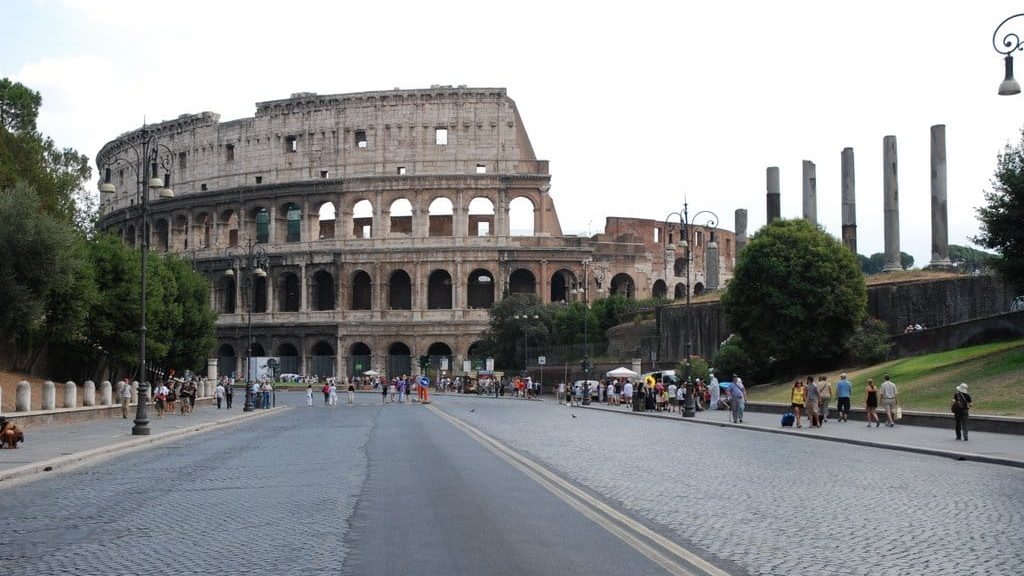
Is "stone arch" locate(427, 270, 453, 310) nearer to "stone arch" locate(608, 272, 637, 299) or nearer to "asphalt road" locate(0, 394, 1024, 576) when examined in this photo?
"stone arch" locate(608, 272, 637, 299)

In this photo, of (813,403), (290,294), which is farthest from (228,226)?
(813,403)

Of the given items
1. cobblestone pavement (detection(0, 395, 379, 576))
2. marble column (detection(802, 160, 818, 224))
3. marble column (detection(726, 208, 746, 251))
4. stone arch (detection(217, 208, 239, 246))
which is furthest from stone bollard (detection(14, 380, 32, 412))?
stone arch (detection(217, 208, 239, 246))

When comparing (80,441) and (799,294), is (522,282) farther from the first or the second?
(80,441)

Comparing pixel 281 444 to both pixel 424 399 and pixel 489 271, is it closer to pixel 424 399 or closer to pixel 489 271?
pixel 424 399

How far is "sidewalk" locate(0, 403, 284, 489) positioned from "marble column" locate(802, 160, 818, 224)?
34057 millimetres

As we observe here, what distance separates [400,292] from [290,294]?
9569 millimetres

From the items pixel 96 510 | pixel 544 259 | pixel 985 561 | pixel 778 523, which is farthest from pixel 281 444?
pixel 544 259

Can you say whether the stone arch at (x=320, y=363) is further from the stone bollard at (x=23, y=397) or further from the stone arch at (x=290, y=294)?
the stone bollard at (x=23, y=397)

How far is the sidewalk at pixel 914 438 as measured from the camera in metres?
18.4

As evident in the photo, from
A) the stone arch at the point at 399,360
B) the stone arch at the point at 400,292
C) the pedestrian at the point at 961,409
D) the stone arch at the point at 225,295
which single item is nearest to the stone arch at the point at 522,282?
the stone arch at the point at 400,292

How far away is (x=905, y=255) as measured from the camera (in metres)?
151

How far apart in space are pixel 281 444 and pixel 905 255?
462ft

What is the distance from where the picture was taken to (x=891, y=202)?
2099 inches

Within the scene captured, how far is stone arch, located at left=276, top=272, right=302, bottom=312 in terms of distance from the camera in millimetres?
89875
